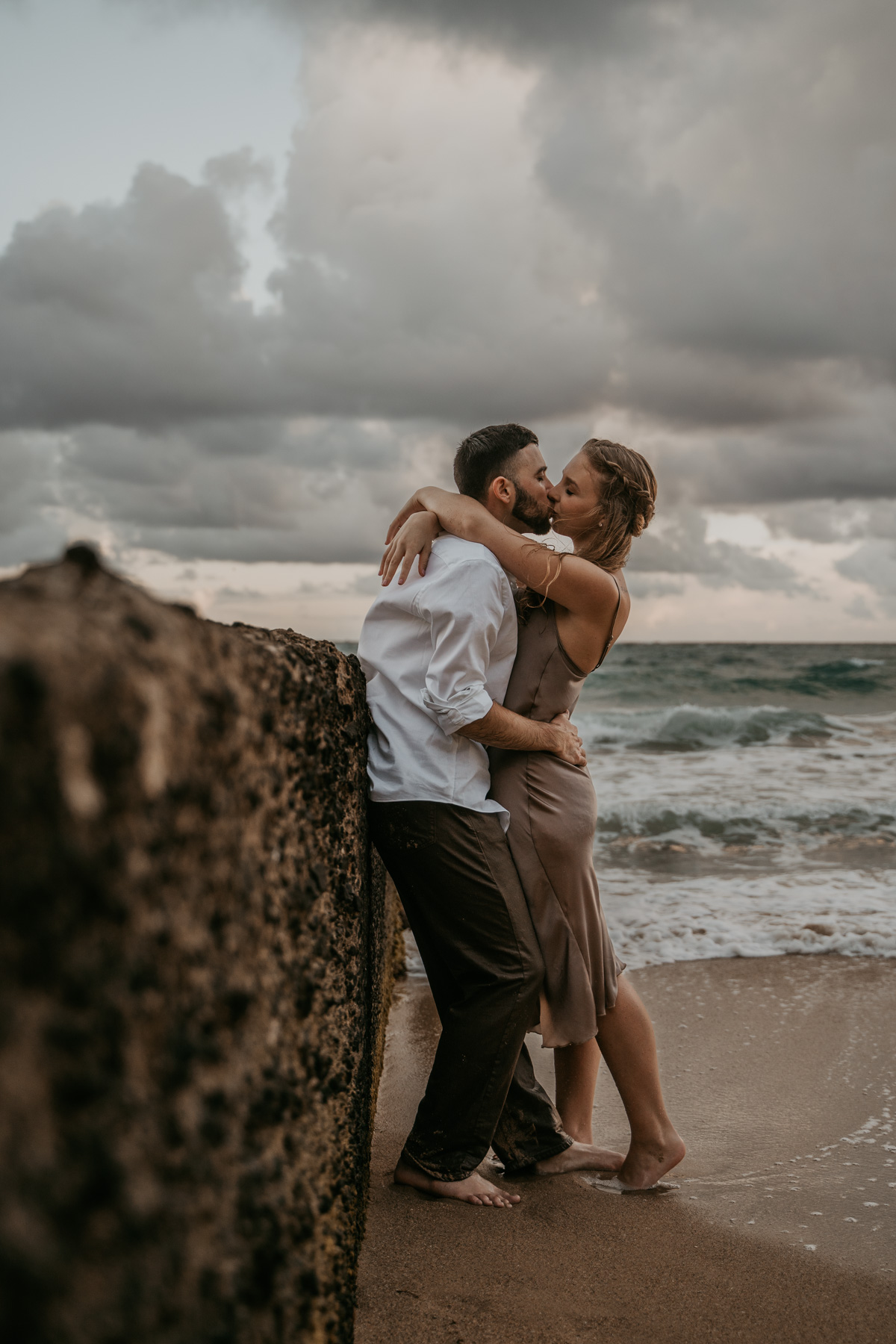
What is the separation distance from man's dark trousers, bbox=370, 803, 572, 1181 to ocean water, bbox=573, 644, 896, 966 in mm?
3227

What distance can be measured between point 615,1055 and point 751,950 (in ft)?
10.3

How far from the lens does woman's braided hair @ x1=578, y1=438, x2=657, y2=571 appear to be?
11.0 ft

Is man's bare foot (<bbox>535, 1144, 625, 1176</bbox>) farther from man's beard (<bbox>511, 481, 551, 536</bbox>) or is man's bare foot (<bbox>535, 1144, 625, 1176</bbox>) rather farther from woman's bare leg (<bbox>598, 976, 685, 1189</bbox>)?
man's beard (<bbox>511, 481, 551, 536</bbox>)

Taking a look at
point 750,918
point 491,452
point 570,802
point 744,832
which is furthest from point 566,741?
point 744,832

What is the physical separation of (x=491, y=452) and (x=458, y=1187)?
7.88ft

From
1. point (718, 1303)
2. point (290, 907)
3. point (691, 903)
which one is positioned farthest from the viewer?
point (691, 903)

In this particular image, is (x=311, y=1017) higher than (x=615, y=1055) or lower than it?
higher

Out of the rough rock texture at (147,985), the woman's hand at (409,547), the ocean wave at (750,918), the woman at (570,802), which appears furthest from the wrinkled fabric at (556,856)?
the ocean wave at (750,918)

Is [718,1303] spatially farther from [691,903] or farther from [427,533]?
[691,903]

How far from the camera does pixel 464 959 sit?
111 inches

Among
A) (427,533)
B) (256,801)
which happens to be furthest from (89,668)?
(427,533)

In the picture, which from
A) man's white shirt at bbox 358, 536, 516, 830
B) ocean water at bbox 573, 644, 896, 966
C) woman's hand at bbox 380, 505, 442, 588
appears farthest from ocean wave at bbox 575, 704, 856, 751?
man's white shirt at bbox 358, 536, 516, 830

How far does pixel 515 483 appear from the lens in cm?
331

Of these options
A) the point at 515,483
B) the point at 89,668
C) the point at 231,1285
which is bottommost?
the point at 231,1285
